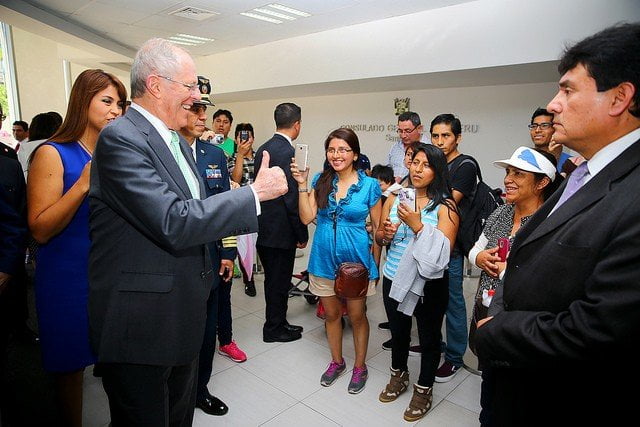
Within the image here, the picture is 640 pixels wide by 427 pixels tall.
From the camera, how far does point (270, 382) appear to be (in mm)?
2498

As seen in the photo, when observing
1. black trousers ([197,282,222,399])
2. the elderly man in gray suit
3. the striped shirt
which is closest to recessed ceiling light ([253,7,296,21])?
the striped shirt

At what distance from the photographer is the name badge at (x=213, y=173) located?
2283 mm

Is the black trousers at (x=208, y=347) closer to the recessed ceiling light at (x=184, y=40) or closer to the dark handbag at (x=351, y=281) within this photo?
the dark handbag at (x=351, y=281)

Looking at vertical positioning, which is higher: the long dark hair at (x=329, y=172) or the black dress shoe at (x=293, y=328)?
the long dark hair at (x=329, y=172)

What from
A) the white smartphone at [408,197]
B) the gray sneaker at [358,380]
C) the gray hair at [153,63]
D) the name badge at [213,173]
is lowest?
the gray sneaker at [358,380]

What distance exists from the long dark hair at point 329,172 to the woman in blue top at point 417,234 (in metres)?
0.44

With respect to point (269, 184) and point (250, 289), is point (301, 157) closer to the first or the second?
point (269, 184)

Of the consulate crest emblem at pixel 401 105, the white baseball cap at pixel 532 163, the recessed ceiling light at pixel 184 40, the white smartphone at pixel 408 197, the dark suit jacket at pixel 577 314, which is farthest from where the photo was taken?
the recessed ceiling light at pixel 184 40

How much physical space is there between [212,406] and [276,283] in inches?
40.3

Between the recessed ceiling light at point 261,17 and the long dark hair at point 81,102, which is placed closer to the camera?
the long dark hair at point 81,102

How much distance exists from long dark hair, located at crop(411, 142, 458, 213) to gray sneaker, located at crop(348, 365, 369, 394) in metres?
1.13

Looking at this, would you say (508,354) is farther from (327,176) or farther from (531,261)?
(327,176)

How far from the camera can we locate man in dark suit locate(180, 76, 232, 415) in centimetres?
211

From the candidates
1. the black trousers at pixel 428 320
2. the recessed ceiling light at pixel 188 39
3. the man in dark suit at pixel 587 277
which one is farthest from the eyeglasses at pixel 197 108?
the recessed ceiling light at pixel 188 39
